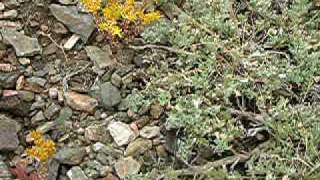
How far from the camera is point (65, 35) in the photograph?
3.98 meters

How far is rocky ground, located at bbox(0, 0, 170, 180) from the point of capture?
11.4 feet

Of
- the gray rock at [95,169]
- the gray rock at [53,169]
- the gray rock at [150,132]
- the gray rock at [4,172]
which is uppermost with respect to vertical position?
the gray rock at [150,132]

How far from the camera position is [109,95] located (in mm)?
3709

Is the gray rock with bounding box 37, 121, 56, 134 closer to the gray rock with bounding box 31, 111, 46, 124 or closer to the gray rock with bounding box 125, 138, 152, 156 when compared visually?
the gray rock with bounding box 31, 111, 46, 124

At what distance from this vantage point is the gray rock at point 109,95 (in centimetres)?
368

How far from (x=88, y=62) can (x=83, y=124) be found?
406 mm

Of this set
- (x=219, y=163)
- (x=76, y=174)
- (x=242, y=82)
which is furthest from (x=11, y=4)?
(x=219, y=163)

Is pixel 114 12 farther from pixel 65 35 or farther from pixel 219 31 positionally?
pixel 219 31

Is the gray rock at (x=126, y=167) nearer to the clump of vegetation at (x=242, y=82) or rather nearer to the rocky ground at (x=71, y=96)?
the rocky ground at (x=71, y=96)

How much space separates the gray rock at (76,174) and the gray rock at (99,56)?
647 mm

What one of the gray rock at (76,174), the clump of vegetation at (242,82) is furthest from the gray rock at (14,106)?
the clump of vegetation at (242,82)

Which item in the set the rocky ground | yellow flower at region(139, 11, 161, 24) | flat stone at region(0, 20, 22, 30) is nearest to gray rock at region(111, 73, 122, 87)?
the rocky ground

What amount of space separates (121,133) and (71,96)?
37 cm

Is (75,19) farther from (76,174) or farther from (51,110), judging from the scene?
(76,174)
